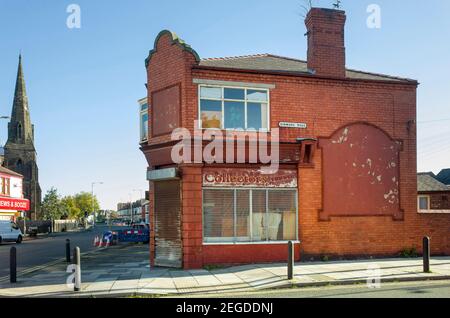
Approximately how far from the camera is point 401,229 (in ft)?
55.2

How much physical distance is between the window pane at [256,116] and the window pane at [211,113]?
111 cm

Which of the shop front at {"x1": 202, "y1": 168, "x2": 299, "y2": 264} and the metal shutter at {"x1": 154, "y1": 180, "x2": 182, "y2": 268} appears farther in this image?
the shop front at {"x1": 202, "y1": 168, "x2": 299, "y2": 264}

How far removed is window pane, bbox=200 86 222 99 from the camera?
1550 cm

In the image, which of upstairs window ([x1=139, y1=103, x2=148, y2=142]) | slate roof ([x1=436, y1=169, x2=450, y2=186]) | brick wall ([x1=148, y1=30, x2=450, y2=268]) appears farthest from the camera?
slate roof ([x1=436, y1=169, x2=450, y2=186])

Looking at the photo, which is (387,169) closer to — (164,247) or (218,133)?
(218,133)

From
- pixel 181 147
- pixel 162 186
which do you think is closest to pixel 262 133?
pixel 181 147

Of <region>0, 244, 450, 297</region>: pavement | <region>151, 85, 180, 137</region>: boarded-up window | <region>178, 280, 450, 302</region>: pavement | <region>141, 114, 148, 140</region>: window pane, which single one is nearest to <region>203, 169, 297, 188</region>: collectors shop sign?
<region>151, 85, 180, 137</region>: boarded-up window

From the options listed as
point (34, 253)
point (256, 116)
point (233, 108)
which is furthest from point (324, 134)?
point (34, 253)

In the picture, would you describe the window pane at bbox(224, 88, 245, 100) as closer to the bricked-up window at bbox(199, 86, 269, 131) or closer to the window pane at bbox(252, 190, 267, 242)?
the bricked-up window at bbox(199, 86, 269, 131)

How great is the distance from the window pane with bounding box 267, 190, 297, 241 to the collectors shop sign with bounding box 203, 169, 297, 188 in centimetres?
38

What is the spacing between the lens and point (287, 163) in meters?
16.0

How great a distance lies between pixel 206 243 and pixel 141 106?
6421 millimetres

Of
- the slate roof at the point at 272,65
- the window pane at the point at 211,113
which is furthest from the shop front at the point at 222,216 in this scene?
the slate roof at the point at 272,65

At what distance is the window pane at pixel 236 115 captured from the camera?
15.8 meters
